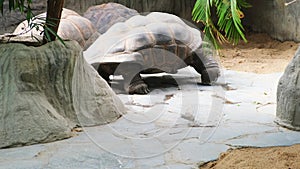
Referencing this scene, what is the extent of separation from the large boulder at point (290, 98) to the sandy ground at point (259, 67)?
443 millimetres

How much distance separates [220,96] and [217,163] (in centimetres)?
183

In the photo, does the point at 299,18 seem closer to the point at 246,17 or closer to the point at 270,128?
the point at 246,17

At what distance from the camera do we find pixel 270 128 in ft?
9.43

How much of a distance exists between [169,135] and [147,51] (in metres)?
1.69

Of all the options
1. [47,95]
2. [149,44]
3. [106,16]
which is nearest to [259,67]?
[106,16]

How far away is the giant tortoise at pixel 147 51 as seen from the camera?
13.8ft

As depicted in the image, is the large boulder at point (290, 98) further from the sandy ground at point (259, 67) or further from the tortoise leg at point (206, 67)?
the tortoise leg at point (206, 67)

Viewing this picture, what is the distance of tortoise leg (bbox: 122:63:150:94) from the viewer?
13.7 feet

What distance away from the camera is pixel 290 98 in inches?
112

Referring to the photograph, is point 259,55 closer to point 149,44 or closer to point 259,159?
point 149,44

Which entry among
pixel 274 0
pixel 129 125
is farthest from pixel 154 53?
pixel 274 0

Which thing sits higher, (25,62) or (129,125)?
(25,62)

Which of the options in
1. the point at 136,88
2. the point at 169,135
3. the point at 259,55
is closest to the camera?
the point at 169,135

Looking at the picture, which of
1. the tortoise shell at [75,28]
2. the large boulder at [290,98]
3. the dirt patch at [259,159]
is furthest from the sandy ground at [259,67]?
the tortoise shell at [75,28]
